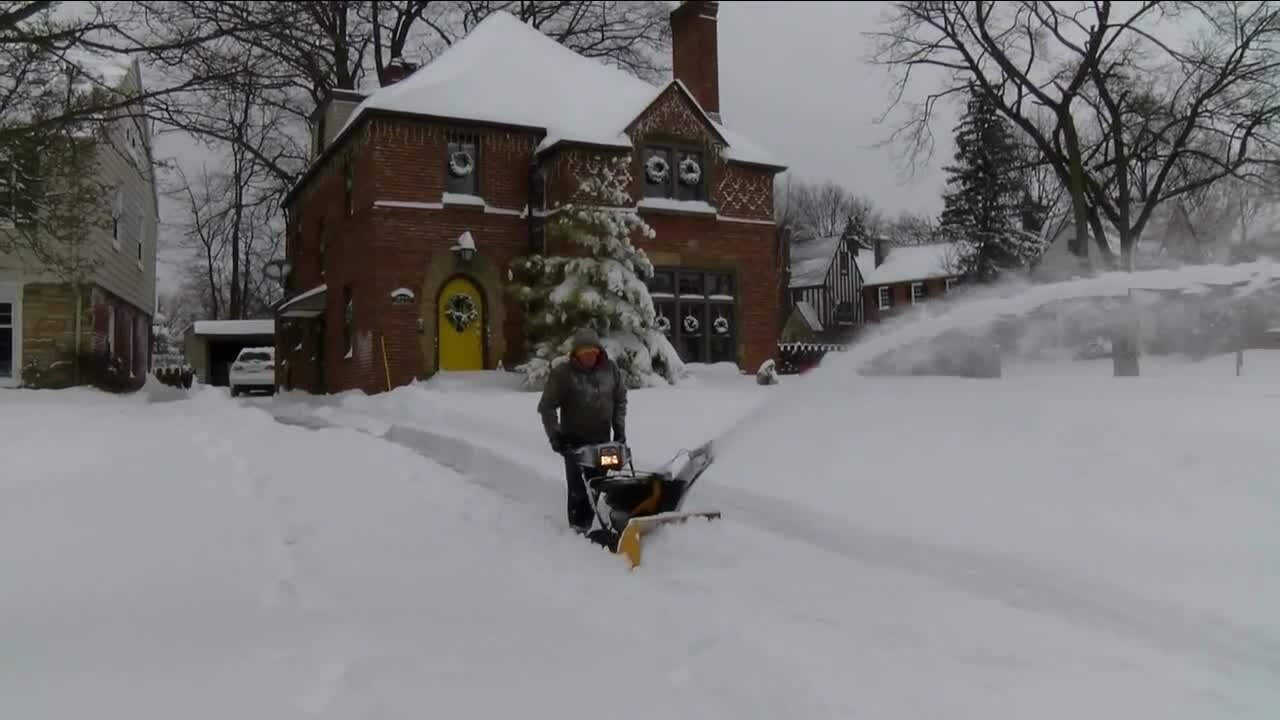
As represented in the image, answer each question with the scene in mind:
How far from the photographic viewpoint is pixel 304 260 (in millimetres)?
29297

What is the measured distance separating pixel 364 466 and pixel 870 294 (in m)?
55.5

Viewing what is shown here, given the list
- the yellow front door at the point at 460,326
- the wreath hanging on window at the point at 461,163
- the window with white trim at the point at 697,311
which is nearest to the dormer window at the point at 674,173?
the window with white trim at the point at 697,311

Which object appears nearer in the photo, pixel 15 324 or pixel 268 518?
pixel 268 518

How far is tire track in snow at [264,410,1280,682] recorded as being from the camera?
13.9 ft

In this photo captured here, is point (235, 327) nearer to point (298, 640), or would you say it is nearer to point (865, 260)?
point (865, 260)

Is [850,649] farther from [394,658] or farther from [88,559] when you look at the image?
[88,559]

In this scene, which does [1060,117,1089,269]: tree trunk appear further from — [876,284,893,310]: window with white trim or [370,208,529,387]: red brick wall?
[876,284,893,310]: window with white trim

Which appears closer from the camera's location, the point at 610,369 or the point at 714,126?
the point at 610,369

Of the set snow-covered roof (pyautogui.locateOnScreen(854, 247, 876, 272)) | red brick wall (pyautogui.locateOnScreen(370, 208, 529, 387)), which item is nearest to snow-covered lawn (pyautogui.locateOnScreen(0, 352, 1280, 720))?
red brick wall (pyautogui.locateOnScreen(370, 208, 529, 387))

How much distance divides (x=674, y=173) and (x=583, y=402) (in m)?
16.9

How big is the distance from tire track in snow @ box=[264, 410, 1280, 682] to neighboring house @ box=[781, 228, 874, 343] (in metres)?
55.3

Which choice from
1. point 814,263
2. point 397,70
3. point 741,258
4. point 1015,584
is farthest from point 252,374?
point 814,263

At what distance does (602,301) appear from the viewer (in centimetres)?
1892

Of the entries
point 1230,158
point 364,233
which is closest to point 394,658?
point 364,233
